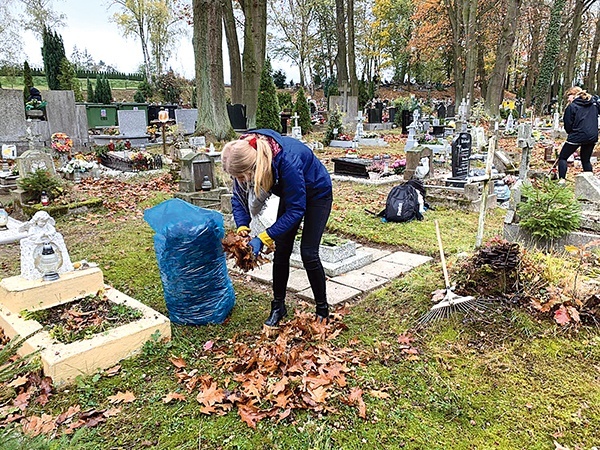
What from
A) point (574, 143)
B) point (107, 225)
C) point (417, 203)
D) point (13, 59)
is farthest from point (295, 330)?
point (13, 59)

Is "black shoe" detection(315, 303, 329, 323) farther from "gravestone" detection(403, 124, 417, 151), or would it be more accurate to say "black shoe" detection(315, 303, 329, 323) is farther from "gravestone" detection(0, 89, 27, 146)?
"gravestone" detection(0, 89, 27, 146)

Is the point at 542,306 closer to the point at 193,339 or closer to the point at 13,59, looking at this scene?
the point at 193,339

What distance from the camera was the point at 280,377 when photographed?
2889mm

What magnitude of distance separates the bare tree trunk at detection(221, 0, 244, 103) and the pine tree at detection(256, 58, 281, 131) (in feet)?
11.8

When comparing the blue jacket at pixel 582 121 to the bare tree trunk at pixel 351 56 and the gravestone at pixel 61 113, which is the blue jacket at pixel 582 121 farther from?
the bare tree trunk at pixel 351 56

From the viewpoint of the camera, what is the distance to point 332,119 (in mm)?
16922

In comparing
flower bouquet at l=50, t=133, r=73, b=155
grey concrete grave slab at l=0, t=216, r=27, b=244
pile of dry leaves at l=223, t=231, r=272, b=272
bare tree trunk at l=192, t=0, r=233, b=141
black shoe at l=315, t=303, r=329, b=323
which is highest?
bare tree trunk at l=192, t=0, r=233, b=141

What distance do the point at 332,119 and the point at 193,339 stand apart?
47.0 ft

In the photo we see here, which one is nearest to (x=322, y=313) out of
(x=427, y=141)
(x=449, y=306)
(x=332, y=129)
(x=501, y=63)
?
(x=449, y=306)

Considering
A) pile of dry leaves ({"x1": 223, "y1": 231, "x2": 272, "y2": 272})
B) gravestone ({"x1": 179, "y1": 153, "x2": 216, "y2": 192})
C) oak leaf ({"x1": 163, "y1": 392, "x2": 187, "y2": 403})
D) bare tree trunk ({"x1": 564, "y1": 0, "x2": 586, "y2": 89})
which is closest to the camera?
oak leaf ({"x1": 163, "y1": 392, "x2": 187, "y2": 403})

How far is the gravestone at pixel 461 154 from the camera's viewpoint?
28.4 feet

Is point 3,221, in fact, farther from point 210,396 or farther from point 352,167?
point 352,167

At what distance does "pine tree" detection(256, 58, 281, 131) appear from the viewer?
1744cm

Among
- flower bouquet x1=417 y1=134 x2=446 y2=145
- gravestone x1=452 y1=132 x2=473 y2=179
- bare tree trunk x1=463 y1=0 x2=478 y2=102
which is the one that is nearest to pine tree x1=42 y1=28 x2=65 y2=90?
bare tree trunk x1=463 y1=0 x2=478 y2=102
